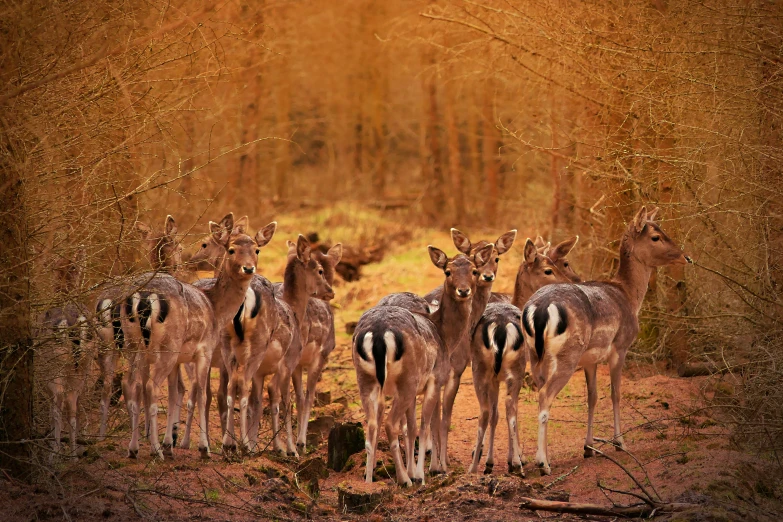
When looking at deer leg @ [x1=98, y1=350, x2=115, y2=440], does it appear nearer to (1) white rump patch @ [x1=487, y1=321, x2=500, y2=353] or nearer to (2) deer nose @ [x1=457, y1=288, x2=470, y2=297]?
(2) deer nose @ [x1=457, y1=288, x2=470, y2=297]

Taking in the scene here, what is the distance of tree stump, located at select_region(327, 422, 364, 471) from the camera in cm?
1052

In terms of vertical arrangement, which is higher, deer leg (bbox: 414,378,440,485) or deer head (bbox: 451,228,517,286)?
deer head (bbox: 451,228,517,286)

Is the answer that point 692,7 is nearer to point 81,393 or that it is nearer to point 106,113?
point 106,113

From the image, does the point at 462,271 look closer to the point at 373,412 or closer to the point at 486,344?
the point at 486,344

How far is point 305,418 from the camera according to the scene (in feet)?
37.3

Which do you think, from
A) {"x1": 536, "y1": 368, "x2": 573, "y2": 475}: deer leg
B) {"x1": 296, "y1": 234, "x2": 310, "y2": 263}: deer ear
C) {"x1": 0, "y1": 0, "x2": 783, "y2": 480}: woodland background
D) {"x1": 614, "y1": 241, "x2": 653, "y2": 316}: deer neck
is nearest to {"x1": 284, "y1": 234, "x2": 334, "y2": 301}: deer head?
{"x1": 296, "y1": 234, "x2": 310, "y2": 263}: deer ear

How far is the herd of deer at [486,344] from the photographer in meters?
9.37

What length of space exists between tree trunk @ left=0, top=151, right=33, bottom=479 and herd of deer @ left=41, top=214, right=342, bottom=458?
1.51 feet

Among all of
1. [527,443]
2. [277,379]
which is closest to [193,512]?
[277,379]

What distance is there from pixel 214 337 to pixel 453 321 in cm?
259

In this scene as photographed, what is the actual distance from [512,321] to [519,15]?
4.56 m

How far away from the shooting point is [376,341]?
30.4 ft

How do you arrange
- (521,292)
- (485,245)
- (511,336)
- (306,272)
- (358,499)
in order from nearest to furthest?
(358,499), (511,336), (485,245), (306,272), (521,292)

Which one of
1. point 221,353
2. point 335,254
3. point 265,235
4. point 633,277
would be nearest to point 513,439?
point 633,277
